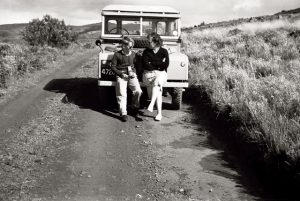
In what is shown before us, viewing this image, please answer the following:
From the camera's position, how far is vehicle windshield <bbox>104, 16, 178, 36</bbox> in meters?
9.65

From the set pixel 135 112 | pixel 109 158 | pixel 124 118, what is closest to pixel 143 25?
pixel 135 112

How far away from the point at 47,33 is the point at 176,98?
85.4 feet

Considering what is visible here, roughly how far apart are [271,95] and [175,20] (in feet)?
11.8

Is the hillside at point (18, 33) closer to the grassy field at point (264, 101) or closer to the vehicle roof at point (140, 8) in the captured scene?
the vehicle roof at point (140, 8)

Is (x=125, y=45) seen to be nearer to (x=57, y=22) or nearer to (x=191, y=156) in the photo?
(x=191, y=156)

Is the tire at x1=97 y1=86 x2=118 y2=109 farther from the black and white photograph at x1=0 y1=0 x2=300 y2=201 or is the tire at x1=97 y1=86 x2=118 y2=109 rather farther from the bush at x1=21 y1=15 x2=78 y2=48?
the bush at x1=21 y1=15 x2=78 y2=48

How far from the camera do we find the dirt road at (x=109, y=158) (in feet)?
15.3

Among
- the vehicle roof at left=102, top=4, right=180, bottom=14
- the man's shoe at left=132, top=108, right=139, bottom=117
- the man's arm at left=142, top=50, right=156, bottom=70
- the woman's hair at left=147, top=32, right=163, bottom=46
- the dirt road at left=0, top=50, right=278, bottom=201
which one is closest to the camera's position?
the dirt road at left=0, top=50, right=278, bottom=201

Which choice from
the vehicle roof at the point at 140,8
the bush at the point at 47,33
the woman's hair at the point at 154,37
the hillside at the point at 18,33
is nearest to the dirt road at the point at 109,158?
the woman's hair at the point at 154,37

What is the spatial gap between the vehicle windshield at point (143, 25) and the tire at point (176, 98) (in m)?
1.89

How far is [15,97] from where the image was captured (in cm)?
1036

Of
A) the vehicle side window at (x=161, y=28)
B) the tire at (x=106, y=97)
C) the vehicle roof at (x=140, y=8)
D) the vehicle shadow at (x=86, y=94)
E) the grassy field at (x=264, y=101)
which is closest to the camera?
the grassy field at (x=264, y=101)

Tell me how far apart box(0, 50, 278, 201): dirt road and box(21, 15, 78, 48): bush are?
24028mm

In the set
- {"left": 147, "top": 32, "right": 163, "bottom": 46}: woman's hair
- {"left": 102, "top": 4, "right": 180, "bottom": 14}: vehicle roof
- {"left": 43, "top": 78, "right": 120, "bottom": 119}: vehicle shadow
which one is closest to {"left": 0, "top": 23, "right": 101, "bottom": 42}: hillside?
{"left": 43, "top": 78, "right": 120, "bottom": 119}: vehicle shadow
